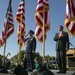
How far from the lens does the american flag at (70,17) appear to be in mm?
7897

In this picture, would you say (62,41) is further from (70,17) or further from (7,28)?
(7,28)

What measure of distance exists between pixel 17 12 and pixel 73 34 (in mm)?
4348

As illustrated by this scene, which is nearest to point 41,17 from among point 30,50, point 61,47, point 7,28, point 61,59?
point 61,47

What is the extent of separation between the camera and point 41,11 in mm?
8703

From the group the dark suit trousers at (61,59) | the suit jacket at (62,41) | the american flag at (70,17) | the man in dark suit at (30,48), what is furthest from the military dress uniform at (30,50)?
the american flag at (70,17)

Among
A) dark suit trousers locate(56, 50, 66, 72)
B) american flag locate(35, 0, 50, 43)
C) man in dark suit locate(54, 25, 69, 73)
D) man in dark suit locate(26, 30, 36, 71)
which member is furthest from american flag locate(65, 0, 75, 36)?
man in dark suit locate(26, 30, 36, 71)

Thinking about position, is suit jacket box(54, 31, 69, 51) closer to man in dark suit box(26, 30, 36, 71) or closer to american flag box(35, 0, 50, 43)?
american flag box(35, 0, 50, 43)

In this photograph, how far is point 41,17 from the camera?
28.1 ft

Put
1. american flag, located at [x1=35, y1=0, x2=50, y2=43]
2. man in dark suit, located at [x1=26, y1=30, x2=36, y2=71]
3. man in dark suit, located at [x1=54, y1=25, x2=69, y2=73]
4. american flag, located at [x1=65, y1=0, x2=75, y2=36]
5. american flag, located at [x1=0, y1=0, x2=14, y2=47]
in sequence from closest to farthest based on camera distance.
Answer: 1. american flag, located at [x1=65, y1=0, x2=75, y2=36]
2. american flag, located at [x1=35, y1=0, x2=50, y2=43]
3. man in dark suit, located at [x1=54, y1=25, x2=69, y2=73]
4. man in dark suit, located at [x1=26, y1=30, x2=36, y2=71]
5. american flag, located at [x1=0, y1=0, x2=14, y2=47]

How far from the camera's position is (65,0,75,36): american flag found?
7897 millimetres

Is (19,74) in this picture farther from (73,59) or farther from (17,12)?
(73,59)

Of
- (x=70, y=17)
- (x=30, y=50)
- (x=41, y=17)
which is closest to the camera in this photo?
(x=70, y=17)

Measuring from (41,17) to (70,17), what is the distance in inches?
44.8

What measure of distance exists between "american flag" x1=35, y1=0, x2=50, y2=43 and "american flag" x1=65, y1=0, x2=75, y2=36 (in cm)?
84
